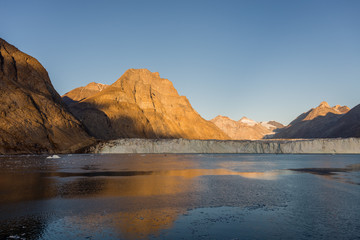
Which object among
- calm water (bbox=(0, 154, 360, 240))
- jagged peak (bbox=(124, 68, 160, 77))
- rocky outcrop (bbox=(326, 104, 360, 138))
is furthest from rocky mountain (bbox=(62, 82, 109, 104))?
calm water (bbox=(0, 154, 360, 240))

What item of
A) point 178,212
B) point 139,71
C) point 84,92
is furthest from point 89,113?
point 178,212

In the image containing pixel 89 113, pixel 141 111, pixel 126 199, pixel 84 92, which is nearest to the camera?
pixel 126 199

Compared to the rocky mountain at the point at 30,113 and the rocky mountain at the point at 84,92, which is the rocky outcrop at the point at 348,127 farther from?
the rocky mountain at the point at 84,92

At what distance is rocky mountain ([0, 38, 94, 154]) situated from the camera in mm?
52719

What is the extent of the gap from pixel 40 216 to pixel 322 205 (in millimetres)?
10131

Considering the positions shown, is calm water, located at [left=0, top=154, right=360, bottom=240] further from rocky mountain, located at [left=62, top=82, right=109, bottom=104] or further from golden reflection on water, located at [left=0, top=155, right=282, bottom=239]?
rocky mountain, located at [left=62, top=82, right=109, bottom=104]

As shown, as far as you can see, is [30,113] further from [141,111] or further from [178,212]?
[141,111]

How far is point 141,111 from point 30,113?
2420 inches

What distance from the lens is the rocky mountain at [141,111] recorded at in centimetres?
10144

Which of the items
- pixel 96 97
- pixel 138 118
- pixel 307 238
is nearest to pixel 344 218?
pixel 307 238

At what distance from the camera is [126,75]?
134m

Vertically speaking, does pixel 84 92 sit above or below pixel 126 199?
above

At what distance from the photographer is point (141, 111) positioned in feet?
385

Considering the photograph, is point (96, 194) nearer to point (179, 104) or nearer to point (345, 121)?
point (179, 104)
